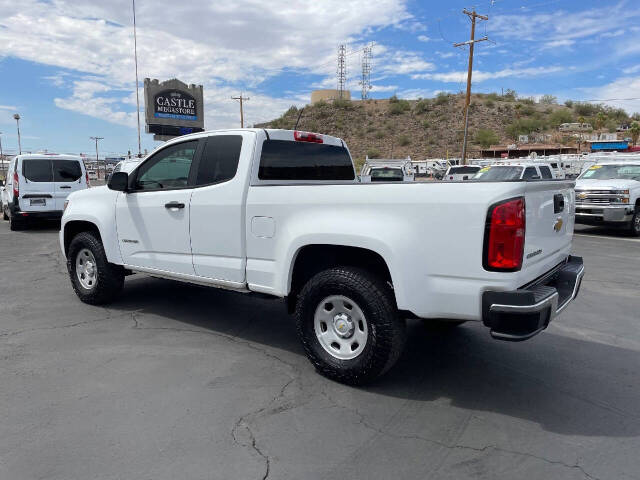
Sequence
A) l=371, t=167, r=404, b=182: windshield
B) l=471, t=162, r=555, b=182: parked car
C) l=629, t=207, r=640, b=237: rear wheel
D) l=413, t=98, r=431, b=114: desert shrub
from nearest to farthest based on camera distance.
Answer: l=629, t=207, r=640, b=237: rear wheel
l=471, t=162, r=555, b=182: parked car
l=371, t=167, r=404, b=182: windshield
l=413, t=98, r=431, b=114: desert shrub

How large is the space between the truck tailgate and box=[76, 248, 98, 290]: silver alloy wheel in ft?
15.5

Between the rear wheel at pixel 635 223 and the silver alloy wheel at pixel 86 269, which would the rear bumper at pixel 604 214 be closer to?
the rear wheel at pixel 635 223

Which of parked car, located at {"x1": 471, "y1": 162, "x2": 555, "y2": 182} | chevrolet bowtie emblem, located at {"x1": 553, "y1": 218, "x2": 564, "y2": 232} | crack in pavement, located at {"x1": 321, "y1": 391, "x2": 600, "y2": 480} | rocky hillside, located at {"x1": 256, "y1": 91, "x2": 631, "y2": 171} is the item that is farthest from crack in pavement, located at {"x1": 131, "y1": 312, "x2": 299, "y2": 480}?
rocky hillside, located at {"x1": 256, "y1": 91, "x2": 631, "y2": 171}

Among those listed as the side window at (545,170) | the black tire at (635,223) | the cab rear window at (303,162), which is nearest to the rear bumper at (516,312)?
the cab rear window at (303,162)

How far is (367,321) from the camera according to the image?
357cm

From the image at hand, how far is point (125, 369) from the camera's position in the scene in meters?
4.07

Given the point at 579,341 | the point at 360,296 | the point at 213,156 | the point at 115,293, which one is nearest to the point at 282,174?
the point at 213,156

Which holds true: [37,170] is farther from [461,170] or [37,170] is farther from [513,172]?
[461,170]

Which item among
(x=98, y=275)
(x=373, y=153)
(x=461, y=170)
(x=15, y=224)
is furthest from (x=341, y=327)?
(x=373, y=153)

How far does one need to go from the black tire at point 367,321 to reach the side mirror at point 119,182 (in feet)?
8.25

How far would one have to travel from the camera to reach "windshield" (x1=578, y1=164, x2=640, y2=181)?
13.5m

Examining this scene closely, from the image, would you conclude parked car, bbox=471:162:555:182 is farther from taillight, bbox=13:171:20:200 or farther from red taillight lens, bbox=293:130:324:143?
taillight, bbox=13:171:20:200

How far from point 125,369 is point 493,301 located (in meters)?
2.91

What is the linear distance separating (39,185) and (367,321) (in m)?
12.2
